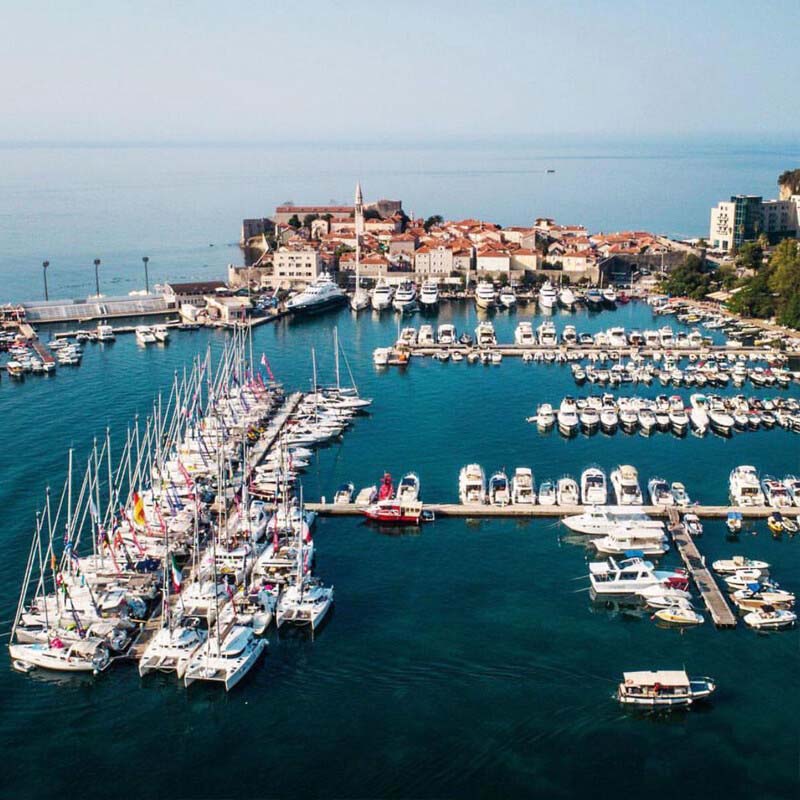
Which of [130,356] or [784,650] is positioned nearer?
[784,650]

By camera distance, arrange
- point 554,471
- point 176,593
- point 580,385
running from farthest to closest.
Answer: point 580,385, point 554,471, point 176,593

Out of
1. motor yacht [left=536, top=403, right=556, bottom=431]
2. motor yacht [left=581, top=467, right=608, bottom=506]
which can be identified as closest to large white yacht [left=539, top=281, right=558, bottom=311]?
motor yacht [left=536, top=403, right=556, bottom=431]

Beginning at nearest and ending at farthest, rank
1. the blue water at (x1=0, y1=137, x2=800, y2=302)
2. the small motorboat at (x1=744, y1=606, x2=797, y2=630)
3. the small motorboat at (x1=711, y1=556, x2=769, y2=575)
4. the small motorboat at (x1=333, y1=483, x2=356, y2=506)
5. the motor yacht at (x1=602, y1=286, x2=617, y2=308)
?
1. the small motorboat at (x1=744, y1=606, x2=797, y2=630)
2. the small motorboat at (x1=711, y1=556, x2=769, y2=575)
3. the small motorboat at (x1=333, y1=483, x2=356, y2=506)
4. the motor yacht at (x1=602, y1=286, x2=617, y2=308)
5. the blue water at (x1=0, y1=137, x2=800, y2=302)

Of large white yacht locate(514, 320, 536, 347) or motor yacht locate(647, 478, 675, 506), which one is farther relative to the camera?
large white yacht locate(514, 320, 536, 347)

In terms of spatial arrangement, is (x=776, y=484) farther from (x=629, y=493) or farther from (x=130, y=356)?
(x=130, y=356)

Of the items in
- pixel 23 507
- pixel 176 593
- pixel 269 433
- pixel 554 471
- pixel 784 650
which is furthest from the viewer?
pixel 269 433

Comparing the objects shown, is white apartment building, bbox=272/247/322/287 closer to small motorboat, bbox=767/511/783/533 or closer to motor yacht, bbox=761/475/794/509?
motor yacht, bbox=761/475/794/509

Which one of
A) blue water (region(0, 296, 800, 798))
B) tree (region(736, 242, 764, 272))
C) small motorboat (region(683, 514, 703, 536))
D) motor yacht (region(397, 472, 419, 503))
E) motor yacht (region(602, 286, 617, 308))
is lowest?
blue water (region(0, 296, 800, 798))

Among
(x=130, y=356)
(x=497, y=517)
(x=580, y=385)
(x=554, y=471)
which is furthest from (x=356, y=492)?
(x=130, y=356)
